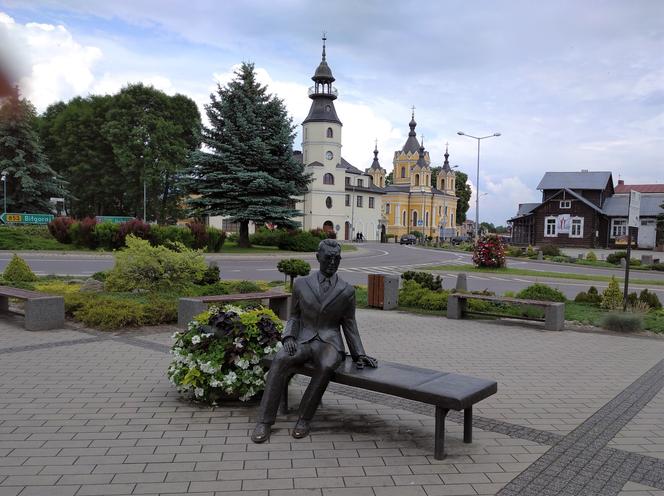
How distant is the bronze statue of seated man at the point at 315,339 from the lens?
5.00 meters

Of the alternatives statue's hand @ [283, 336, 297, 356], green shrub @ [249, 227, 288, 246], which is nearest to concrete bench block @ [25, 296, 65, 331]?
statue's hand @ [283, 336, 297, 356]

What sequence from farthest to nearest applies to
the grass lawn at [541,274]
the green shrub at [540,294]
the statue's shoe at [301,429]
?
the grass lawn at [541,274] → the green shrub at [540,294] → the statue's shoe at [301,429]

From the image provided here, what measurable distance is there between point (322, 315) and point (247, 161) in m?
34.9

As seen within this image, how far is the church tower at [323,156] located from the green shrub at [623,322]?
49914 millimetres

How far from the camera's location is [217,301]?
35.7 ft

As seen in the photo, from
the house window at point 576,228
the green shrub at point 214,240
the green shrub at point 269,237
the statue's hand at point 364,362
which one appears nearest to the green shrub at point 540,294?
the statue's hand at point 364,362

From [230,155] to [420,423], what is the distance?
1391 inches

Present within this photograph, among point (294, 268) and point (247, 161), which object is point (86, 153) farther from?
point (294, 268)

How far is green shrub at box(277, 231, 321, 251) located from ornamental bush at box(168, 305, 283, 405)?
34653 mm

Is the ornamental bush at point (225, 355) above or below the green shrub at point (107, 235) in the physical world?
below

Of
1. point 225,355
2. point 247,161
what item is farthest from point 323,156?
point 225,355

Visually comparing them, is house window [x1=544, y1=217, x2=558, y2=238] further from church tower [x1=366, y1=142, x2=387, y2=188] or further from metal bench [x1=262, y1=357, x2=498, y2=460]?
metal bench [x1=262, y1=357, x2=498, y2=460]

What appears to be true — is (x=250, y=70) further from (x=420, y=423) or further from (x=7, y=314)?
(x=420, y=423)

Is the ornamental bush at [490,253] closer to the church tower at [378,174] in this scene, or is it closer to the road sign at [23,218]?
the road sign at [23,218]
